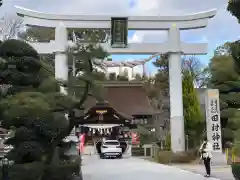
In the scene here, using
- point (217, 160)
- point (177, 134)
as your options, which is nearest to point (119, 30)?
point (177, 134)

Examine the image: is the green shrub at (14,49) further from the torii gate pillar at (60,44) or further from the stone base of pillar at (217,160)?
the stone base of pillar at (217,160)

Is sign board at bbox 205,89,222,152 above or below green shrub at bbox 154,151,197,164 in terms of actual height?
above

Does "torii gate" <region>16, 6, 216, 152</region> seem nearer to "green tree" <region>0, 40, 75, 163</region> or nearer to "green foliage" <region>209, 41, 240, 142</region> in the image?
"green foliage" <region>209, 41, 240, 142</region>

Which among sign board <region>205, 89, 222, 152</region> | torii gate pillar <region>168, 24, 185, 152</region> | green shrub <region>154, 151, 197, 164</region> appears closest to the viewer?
sign board <region>205, 89, 222, 152</region>

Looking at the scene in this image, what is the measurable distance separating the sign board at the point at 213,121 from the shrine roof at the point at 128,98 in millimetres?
19856

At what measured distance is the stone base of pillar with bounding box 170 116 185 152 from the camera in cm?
2616

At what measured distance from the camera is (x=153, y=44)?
26766mm

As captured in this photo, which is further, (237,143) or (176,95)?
(176,95)

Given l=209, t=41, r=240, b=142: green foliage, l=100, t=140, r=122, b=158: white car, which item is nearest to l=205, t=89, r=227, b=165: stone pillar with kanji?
l=209, t=41, r=240, b=142: green foliage

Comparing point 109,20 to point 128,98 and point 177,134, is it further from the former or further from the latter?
point 128,98

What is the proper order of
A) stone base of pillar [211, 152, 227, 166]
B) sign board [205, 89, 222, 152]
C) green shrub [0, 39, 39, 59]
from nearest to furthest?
green shrub [0, 39, 39, 59], sign board [205, 89, 222, 152], stone base of pillar [211, 152, 227, 166]

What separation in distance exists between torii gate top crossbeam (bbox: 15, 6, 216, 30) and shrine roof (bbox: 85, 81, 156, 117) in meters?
14.8

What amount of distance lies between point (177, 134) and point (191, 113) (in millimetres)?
2168

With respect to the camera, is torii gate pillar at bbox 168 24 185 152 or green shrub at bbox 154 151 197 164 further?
torii gate pillar at bbox 168 24 185 152
